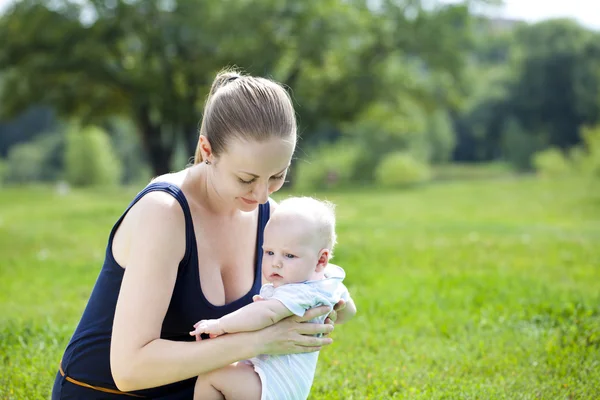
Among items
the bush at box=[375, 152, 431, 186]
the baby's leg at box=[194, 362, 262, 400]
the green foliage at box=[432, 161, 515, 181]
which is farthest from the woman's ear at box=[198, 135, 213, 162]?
the green foliage at box=[432, 161, 515, 181]

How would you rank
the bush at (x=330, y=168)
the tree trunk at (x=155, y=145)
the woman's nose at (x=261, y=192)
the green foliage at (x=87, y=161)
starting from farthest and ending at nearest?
the green foliage at (x=87, y=161) → the bush at (x=330, y=168) → the tree trunk at (x=155, y=145) → the woman's nose at (x=261, y=192)

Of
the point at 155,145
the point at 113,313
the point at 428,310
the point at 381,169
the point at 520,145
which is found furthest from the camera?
the point at 520,145

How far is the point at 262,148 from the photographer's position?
2.45 m

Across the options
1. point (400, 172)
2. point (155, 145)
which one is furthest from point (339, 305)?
point (400, 172)

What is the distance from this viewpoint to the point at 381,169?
1367 inches

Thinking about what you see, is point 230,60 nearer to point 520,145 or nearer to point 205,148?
point 205,148

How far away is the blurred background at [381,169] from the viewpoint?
14.3ft

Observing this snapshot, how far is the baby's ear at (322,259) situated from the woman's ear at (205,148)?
0.55 meters

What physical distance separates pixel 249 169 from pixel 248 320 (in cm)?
53

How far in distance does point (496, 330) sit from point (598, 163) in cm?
1892

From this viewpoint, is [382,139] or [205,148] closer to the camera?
[205,148]

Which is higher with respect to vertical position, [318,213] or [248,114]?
[248,114]

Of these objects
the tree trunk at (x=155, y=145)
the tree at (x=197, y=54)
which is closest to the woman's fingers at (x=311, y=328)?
the tree at (x=197, y=54)

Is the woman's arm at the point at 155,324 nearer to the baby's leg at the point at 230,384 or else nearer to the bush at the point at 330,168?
the baby's leg at the point at 230,384
